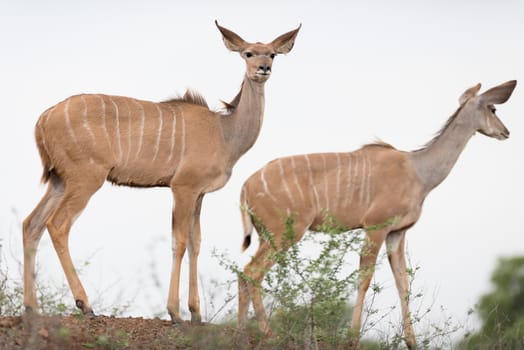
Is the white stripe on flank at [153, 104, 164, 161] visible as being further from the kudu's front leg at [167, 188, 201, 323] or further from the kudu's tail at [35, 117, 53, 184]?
the kudu's tail at [35, 117, 53, 184]

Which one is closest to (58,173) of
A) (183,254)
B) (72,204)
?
(72,204)

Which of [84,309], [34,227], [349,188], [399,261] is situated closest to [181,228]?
[84,309]

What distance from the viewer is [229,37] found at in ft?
31.4

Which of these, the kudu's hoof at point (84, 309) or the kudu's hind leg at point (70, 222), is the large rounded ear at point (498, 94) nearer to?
the kudu's hind leg at point (70, 222)

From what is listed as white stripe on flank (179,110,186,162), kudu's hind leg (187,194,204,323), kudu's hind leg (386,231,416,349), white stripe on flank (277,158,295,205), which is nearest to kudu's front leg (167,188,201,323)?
kudu's hind leg (187,194,204,323)

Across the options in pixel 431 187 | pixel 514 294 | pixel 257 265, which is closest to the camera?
pixel 257 265

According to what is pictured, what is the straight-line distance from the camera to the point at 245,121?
31.4ft

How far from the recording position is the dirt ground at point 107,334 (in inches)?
293

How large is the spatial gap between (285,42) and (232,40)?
1.66ft

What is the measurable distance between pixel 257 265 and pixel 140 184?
1.24m

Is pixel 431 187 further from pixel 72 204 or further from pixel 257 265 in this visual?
pixel 72 204

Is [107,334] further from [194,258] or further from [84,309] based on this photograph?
[194,258]

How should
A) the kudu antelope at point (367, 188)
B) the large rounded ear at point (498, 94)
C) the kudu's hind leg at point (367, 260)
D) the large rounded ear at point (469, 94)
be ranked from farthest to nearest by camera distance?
1. the large rounded ear at point (469, 94)
2. the large rounded ear at point (498, 94)
3. the kudu antelope at point (367, 188)
4. the kudu's hind leg at point (367, 260)

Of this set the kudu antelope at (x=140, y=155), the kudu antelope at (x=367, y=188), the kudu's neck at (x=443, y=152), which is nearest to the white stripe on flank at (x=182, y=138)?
the kudu antelope at (x=140, y=155)
